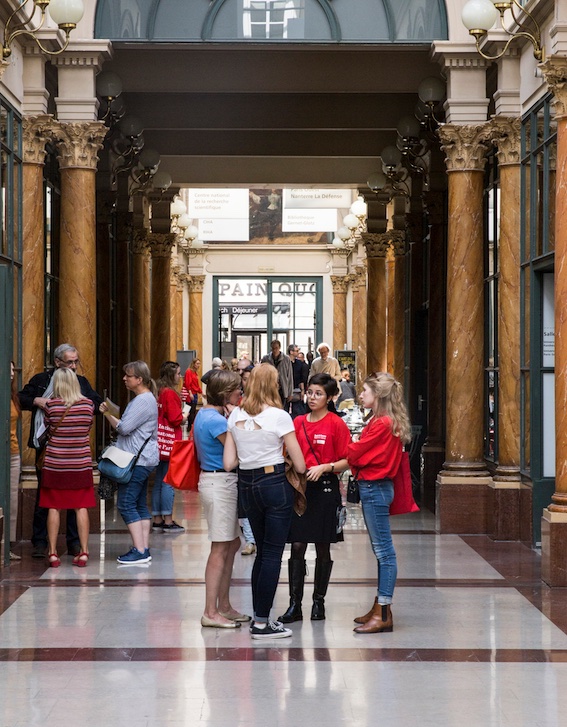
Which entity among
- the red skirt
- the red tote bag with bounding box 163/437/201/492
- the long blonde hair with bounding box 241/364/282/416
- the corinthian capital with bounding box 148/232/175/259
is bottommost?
the red skirt

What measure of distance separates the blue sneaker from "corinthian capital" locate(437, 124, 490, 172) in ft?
17.0

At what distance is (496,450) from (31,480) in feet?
15.8

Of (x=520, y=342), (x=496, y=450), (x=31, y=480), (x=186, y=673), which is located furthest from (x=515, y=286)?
(x=186, y=673)

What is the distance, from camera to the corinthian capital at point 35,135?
12078mm

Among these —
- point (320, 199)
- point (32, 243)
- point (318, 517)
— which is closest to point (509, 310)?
point (32, 243)

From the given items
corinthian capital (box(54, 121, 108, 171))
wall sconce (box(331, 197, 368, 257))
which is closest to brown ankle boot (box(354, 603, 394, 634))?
corinthian capital (box(54, 121, 108, 171))

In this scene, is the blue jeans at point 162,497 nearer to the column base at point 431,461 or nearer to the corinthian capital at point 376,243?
the column base at point 431,461

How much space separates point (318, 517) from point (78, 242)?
19.1 feet

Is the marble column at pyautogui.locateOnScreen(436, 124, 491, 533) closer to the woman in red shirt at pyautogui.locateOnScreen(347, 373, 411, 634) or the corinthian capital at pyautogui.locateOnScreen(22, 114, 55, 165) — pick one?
the corinthian capital at pyautogui.locateOnScreen(22, 114, 55, 165)

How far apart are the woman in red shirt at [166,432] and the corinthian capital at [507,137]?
3863 mm

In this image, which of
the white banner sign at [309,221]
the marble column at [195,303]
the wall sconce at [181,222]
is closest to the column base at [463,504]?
the wall sconce at [181,222]

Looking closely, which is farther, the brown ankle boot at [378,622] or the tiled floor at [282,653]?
the brown ankle boot at [378,622]

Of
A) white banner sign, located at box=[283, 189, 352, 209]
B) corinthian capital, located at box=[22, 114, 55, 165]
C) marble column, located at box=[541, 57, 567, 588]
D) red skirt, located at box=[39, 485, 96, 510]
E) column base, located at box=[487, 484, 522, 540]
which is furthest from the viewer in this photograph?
white banner sign, located at box=[283, 189, 352, 209]

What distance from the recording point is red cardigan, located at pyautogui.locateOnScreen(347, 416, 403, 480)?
302 inches
